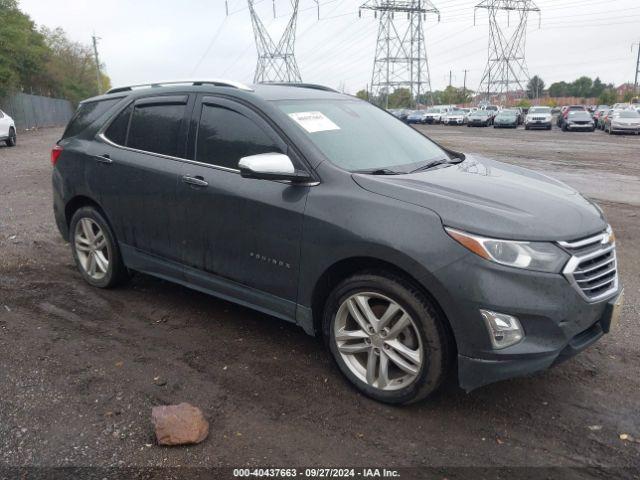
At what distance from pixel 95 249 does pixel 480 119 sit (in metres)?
44.6

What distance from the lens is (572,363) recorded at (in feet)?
12.8

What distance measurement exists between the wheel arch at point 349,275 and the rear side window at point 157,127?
5.33 feet

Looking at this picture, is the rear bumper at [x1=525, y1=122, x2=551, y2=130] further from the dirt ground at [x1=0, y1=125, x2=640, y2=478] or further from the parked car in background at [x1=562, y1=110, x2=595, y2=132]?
the dirt ground at [x1=0, y1=125, x2=640, y2=478]

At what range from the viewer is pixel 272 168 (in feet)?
11.3

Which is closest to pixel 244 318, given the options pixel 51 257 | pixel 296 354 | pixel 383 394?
pixel 296 354

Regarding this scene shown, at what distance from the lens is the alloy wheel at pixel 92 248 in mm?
5043

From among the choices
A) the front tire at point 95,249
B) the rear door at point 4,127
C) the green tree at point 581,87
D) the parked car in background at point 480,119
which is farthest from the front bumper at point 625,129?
the green tree at point 581,87

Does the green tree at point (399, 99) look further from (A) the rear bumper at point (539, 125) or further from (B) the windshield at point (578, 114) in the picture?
(B) the windshield at point (578, 114)

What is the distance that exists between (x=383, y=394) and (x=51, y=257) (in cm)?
445

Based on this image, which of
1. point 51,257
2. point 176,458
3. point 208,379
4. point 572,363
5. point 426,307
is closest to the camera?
point 176,458

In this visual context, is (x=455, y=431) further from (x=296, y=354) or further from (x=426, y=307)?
(x=296, y=354)

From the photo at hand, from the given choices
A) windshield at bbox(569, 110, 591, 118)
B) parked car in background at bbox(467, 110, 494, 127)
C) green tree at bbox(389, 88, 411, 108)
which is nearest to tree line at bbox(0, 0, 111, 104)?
parked car in background at bbox(467, 110, 494, 127)

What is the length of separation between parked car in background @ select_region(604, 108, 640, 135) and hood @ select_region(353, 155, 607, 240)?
106 feet

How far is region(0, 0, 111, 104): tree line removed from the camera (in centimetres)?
3678
